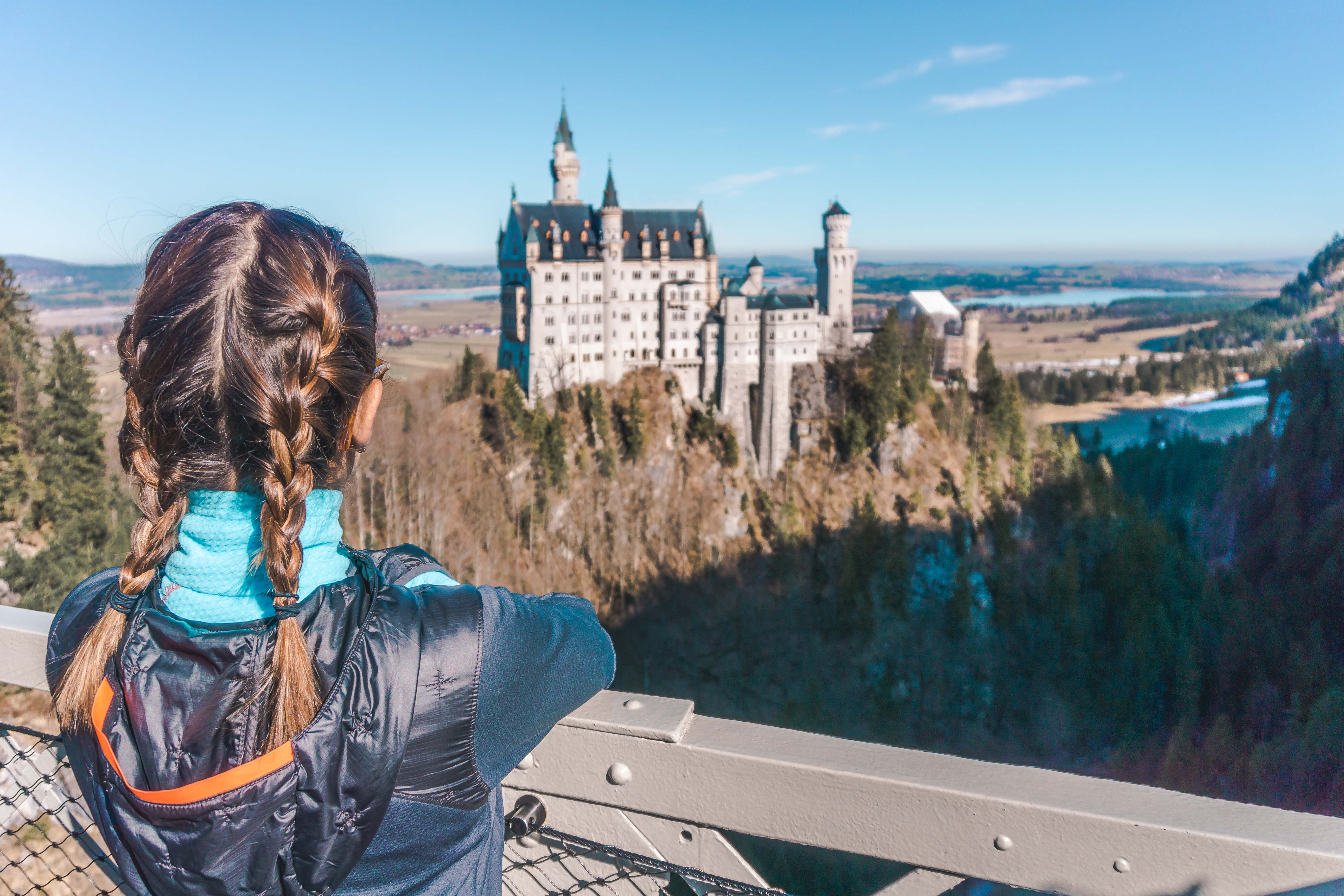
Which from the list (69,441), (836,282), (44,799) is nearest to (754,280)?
(836,282)

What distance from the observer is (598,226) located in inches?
1435

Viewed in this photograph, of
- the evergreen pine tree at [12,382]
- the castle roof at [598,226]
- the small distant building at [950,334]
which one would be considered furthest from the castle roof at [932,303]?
the evergreen pine tree at [12,382]

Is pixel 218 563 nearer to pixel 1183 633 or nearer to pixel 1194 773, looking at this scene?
pixel 1194 773

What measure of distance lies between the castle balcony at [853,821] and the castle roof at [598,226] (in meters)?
A: 34.2

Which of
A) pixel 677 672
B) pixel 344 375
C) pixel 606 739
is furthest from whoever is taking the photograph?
pixel 677 672

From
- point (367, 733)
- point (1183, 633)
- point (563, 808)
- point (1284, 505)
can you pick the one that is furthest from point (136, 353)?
point (1183, 633)

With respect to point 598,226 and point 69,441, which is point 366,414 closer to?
point 69,441

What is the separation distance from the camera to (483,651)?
57.2 inches

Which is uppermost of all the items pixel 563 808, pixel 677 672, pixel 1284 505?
pixel 563 808

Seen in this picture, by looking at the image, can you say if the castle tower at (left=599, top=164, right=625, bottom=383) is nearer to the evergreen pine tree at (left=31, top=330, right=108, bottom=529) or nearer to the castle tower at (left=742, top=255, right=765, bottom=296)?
the castle tower at (left=742, top=255, right=765, bottom=296)

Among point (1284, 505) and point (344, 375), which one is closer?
point (344, 375)

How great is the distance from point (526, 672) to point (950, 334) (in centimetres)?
4427

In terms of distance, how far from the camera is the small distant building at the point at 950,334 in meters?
41.7

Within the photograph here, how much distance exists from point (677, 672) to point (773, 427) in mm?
12316
